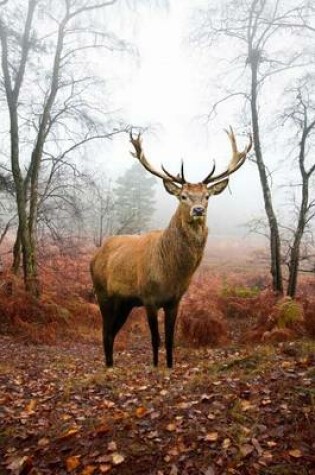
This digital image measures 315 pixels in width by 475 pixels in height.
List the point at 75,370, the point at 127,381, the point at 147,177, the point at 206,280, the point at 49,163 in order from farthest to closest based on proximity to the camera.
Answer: the point at 147,177, the point at 206,280, the point at 49,163, the point at 75,370, the point at 127,381

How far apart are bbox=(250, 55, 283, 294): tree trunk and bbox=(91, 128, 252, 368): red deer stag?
21.3 feet

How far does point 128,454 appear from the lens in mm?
4129

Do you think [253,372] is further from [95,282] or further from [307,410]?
[95,282]

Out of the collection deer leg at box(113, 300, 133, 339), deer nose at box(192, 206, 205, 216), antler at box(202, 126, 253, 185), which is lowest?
deer leg at box(113, 300, 133, 339)

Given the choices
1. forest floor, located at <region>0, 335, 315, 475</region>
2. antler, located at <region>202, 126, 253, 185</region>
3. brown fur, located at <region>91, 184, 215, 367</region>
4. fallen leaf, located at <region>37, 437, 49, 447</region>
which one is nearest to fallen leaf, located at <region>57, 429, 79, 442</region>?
forest floor, located at <region>0, 335, 315, 475</region>

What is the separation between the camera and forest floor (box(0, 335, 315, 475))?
3873 millimetres

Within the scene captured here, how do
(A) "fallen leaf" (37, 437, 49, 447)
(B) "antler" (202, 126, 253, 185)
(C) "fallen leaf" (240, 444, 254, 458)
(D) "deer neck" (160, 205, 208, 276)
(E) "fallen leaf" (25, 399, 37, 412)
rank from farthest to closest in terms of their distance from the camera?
(B) "antler" (202, 126, 253, 185) < (D) "deer neck" (160, 205, 208, 276) < (E) "fallen leaf" (25, 399, 37, 412) < (A) "fallen leaf" (37, 437, 49, 447) < (C) "fallen leaf" (240, 444, 254, 458)

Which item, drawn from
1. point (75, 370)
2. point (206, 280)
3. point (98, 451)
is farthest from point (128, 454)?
point (206, 280)

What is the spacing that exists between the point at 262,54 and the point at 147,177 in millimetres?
28826

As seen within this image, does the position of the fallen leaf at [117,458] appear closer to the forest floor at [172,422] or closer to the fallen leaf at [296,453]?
the forest floor at [172,422]

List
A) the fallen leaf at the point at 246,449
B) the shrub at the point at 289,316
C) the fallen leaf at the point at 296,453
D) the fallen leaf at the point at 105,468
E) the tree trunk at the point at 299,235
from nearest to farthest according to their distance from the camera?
the fallen leaf at the point at 296,453
the fallen leaf at the point at 246,449
the fallen leaf at the point at 105,468
the shrub at the point at 289,316
the tree trunk at the point at 299,235

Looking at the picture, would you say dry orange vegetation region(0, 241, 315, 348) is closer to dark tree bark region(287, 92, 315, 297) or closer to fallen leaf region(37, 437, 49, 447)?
dark tree bark region(287, 92, 315, 297)

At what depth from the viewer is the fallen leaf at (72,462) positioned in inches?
160

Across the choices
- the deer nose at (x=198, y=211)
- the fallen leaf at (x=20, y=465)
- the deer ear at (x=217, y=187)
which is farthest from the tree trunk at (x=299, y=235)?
the fallen leaf at (x=20, y=465)
